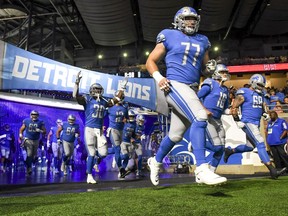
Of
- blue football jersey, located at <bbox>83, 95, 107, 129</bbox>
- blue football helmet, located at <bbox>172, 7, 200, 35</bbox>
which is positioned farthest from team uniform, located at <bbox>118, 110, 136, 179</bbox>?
blue football helmet, located at <bbox>172, 7, 200, 35</bbox>

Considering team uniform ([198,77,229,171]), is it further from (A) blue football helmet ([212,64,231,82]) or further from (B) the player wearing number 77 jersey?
(B) the player wearing number 77 jersey

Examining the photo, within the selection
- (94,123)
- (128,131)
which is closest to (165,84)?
(94,123)

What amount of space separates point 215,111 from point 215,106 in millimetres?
87

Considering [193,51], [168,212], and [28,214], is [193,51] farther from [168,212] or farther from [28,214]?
[28,214]

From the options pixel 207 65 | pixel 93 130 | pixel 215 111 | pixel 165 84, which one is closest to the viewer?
pixel 165 84

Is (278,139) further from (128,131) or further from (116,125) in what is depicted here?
(116,125)

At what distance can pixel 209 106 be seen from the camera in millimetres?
5199

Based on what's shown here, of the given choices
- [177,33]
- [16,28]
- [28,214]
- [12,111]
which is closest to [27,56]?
[12,111]

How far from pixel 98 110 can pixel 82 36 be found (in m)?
24.6

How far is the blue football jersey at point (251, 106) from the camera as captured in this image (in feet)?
19.2

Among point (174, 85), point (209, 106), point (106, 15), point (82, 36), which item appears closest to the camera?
point (174, 85)

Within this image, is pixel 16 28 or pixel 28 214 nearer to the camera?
pixel 28 214

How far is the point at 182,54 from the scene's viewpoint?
3.51 m

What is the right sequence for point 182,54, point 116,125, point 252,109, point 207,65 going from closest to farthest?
point 182,54
point 207,65
point 252,109
point 116,125
